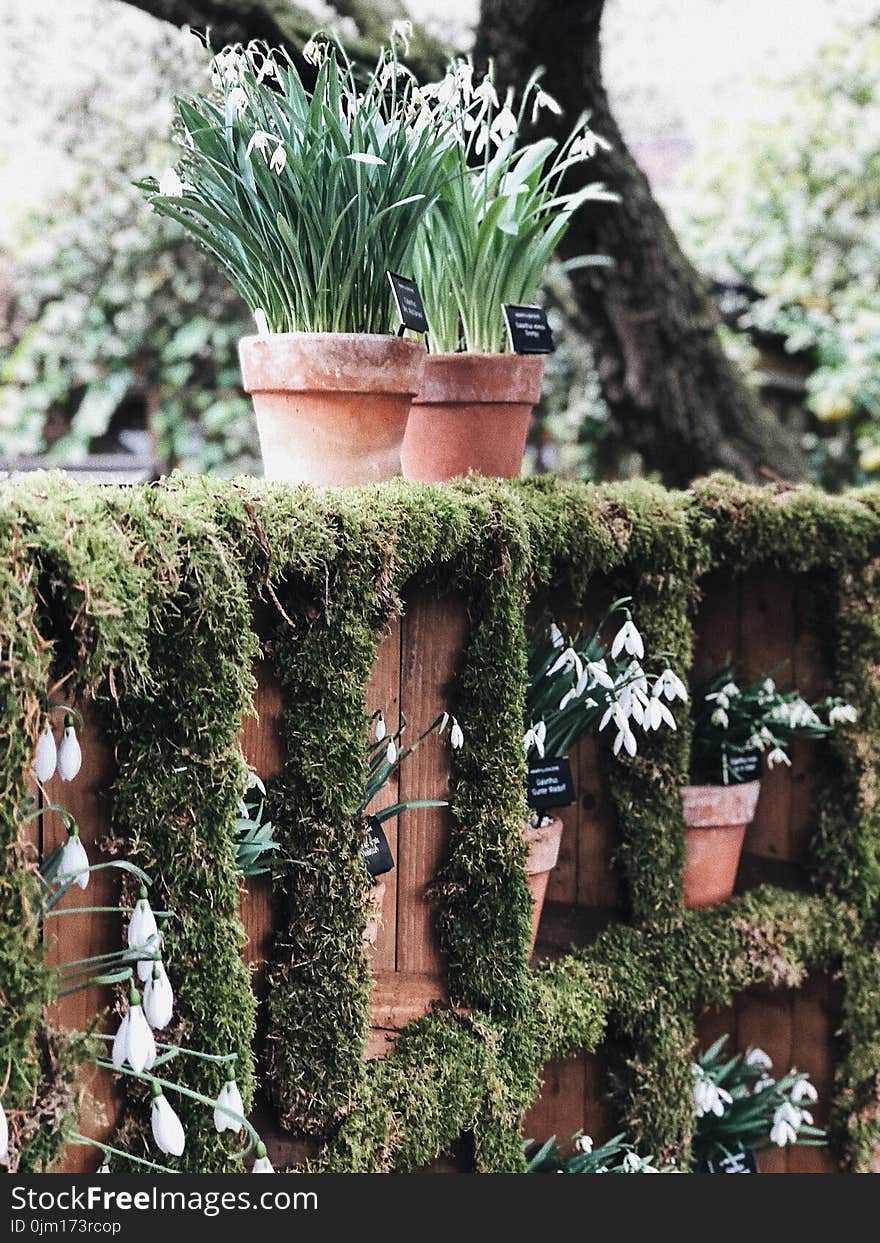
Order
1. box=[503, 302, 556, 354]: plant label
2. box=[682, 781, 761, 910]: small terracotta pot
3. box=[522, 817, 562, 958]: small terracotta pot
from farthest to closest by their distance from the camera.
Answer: box=[682, 781, 761, 910]: small terracotta pot → box=[503, 302, 556, 354]: plant label → box=[522, 817, 562, 958]: small terracotta pot

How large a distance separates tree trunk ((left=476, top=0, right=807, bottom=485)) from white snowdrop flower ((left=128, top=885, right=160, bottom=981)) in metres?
2.64

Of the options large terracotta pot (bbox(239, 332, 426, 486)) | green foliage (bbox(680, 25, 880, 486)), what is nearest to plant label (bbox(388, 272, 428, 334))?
large terracotta pot (bbox(239, 332, 426, 486))

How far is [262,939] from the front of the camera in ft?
4.99

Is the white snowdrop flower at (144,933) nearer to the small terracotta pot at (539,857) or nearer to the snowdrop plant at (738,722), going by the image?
the small terracotta pot at (539,857)

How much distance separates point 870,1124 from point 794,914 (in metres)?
0.47

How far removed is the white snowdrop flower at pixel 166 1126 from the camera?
1.23 m

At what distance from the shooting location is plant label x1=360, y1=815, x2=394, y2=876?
5.13ft

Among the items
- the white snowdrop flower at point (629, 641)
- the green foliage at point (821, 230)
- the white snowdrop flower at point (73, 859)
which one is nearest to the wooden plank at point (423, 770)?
the white snowdrop flower at point (629, 641)

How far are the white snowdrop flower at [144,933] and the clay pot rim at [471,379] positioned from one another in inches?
40.1

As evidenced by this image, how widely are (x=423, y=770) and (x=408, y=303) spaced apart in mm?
647

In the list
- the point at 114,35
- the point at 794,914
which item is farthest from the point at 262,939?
the point at 114,35

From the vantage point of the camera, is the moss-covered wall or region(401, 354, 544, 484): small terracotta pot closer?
the moss-covered wall

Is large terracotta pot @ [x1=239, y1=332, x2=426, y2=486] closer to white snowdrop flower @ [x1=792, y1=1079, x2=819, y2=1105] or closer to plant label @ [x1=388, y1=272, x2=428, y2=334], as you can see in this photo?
plant label @ [x1=388, y1=272, x2=428, y2=334]

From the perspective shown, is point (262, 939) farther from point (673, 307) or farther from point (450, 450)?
point (673, 307)
